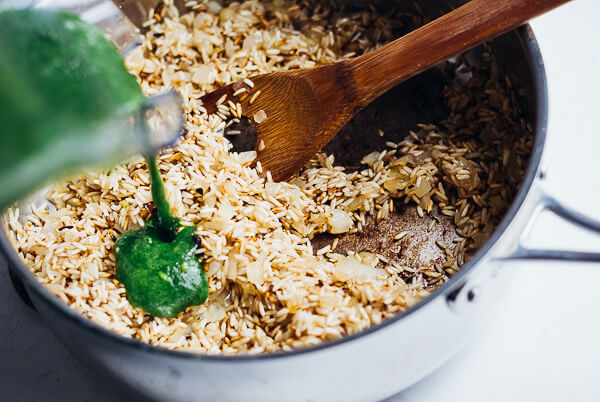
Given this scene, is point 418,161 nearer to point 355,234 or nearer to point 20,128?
point 355,234

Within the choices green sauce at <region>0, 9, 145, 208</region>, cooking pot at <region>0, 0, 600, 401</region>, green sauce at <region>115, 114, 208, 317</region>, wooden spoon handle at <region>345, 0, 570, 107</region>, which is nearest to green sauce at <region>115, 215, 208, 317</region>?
green sauce at <region>115, 114, 208, 317</region>

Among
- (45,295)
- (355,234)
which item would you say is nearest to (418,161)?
(355,234)

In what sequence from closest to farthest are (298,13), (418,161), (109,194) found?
1. (109,194)
2. (418,161)
3. (298,13)

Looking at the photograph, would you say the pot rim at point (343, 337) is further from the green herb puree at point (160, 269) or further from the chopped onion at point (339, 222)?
the chopped onion at point (339, 222)

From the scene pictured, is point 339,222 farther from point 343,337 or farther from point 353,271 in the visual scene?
point 343,337

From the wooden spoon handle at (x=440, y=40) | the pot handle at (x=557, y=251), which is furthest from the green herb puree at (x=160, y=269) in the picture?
the pot handle at (x=557, y=251)

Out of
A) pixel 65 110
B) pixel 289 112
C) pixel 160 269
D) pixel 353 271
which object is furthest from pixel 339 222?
pixel 65 110
